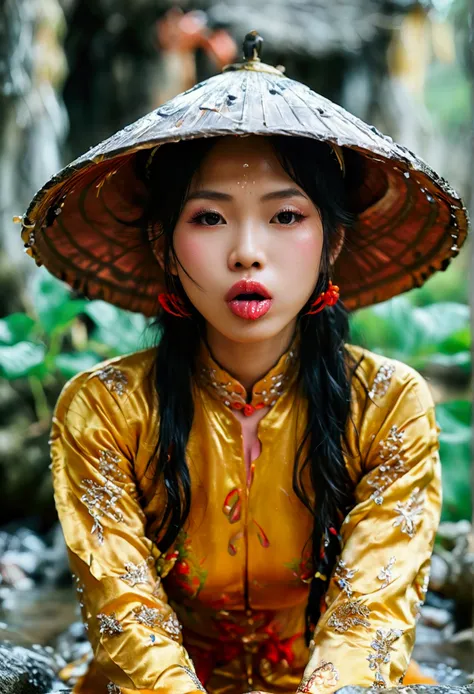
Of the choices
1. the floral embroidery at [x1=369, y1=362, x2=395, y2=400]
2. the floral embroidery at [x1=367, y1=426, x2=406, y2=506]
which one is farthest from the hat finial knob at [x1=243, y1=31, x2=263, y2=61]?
the floral embroidery at [x1=367, y1=426, x2=406, y2=506]

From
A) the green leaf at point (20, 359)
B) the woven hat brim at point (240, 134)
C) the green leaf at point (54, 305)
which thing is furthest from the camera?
the green leaf at point (54, 305)

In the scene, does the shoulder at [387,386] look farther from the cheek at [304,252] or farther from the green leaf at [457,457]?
the green leaf at [457,457]

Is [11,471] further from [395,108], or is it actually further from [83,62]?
→ [395,108]

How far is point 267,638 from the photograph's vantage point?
2055 mm

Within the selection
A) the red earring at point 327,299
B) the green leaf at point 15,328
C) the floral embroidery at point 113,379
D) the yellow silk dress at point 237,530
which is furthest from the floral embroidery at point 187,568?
the green leaf at point 15,328

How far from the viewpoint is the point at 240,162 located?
Result: 1.66 m

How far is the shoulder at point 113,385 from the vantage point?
6.28 feet

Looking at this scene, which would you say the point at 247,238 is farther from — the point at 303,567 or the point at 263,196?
the point at 303,567

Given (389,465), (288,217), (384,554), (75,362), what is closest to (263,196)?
(288,217)

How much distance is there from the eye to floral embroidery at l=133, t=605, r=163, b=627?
81cm

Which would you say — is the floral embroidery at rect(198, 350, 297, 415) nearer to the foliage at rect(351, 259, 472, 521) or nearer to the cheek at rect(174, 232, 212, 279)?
the cheek at rect(174, 232, 212, 279)

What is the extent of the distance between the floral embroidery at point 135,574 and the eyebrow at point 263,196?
795mm

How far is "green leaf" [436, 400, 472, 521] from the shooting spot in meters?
3.28

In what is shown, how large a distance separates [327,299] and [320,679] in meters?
0.78
